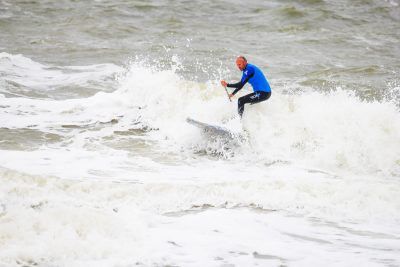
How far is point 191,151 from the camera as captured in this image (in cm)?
1096

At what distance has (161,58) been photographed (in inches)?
735

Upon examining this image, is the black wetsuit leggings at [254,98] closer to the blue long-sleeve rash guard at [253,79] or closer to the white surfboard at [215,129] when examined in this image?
the blue long-sleeve rash guard at [253,79]

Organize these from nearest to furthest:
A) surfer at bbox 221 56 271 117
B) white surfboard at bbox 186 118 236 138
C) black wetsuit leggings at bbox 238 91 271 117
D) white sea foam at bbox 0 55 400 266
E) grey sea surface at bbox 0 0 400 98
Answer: white sea foam at bbox 0 55 400 266
white surfboard at bbox 186 118 236 138
surfer at bbox 221 56 271 117
black wetsuit leggings at bbox 238 91 271 117
grey sea surface at bbox 0 0 400 98

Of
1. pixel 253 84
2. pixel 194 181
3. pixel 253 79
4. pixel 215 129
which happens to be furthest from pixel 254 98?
pixel 194 181

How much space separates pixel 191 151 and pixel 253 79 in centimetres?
195

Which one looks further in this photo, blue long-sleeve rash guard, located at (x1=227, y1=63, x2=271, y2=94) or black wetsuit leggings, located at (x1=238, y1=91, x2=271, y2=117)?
black wetsuit leggings, located at (x1=238, y1=91, x2=271, y2=117)

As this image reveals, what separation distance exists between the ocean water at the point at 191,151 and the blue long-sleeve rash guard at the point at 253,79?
32.4 inches

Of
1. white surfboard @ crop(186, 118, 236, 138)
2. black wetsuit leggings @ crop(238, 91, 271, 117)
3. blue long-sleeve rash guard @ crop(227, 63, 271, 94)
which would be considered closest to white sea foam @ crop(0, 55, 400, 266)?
white surfboard @ crop(186, 118, 236, 138)

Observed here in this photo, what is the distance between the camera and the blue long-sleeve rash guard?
1100 centimetres

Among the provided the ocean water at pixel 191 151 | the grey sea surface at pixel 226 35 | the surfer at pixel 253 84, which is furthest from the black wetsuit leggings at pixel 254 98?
the grey sea surface at pixel 226 35

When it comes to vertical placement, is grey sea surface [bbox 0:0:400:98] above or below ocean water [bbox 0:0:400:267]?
above

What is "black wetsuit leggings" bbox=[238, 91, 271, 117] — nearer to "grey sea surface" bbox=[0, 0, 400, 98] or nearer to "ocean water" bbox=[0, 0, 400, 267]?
"ocean water" bbox=[0, 0, 400, 267]

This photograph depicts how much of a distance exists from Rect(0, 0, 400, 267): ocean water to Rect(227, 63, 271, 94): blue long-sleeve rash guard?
2.70ft

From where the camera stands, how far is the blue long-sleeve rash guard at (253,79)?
36.1 feet
